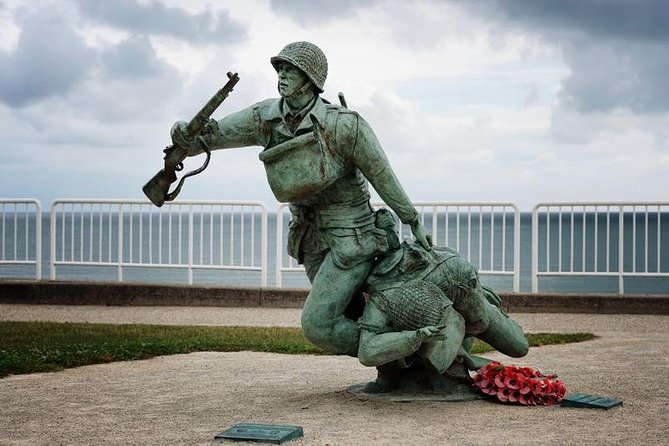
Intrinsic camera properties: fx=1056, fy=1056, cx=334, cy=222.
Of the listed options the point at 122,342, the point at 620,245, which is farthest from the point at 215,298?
the point at 620,245

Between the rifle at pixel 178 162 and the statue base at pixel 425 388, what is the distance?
6.62ft

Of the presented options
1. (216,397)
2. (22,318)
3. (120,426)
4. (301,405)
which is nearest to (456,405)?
(301,405)

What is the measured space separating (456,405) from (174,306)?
29.0 feet

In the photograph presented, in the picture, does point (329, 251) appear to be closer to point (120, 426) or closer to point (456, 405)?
point (456, 405)

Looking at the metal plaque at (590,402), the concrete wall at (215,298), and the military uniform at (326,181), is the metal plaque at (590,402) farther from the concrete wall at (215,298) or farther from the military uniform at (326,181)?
the concrete wall at (215,298)

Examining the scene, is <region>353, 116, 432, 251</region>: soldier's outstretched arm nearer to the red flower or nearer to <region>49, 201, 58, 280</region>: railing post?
the red flower

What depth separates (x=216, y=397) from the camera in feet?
26.0

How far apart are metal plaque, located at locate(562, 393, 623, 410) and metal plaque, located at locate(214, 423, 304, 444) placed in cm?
215

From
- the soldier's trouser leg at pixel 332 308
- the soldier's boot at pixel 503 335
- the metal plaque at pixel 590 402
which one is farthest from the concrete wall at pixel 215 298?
the soldier's trouser leg at pixel 332 308

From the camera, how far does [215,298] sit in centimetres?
1567

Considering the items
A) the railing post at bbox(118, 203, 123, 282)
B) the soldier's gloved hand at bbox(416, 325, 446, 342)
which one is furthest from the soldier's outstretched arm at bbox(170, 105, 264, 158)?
the railing post at bbox(118, 203, 123, 282)

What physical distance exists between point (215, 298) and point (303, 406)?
842 centimetres

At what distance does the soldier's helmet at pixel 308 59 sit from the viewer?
23.3ft

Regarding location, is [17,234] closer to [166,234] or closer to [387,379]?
[166,234]
